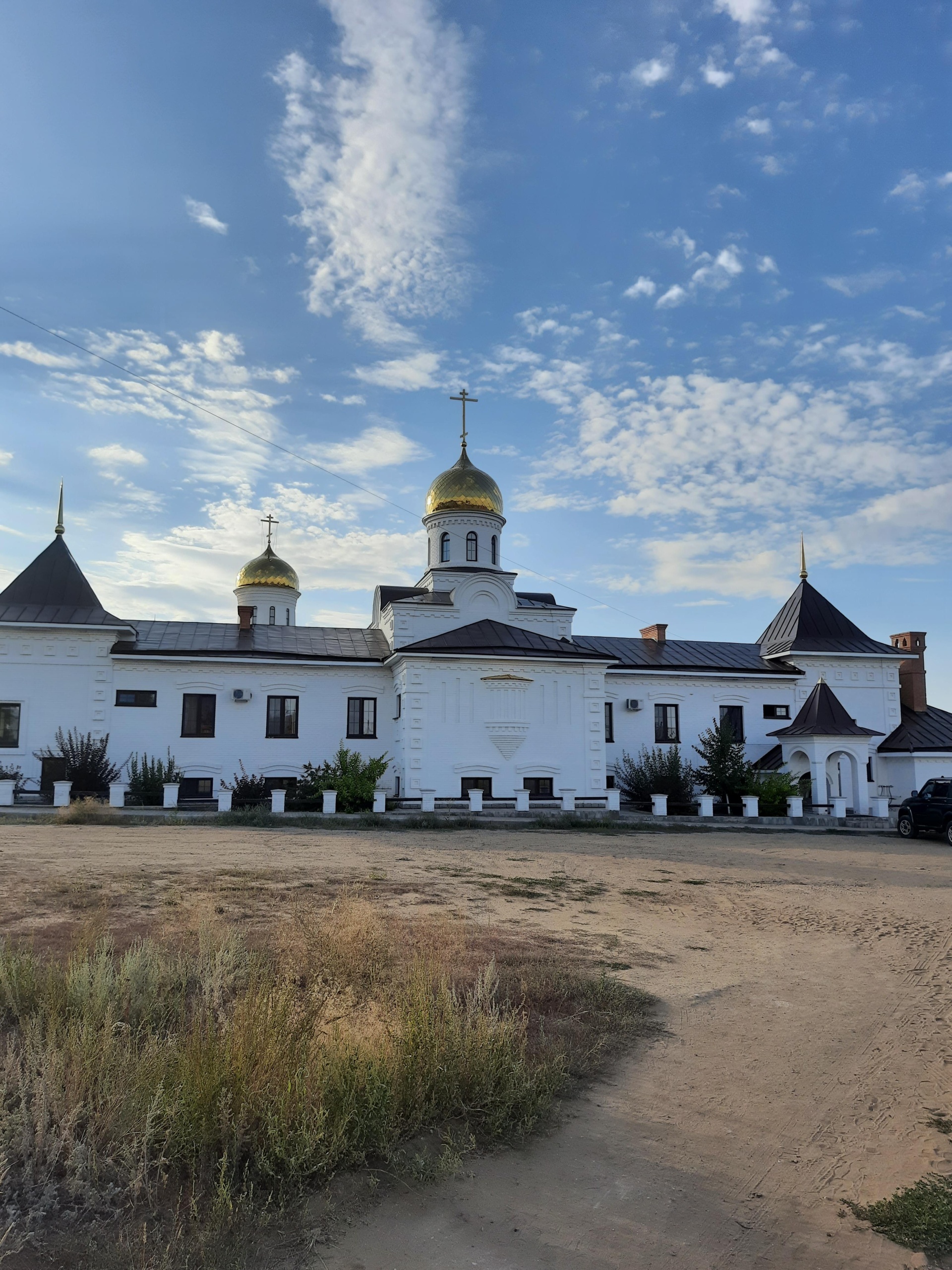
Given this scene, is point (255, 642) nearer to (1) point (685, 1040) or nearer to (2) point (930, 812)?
(2) point (930, 812)

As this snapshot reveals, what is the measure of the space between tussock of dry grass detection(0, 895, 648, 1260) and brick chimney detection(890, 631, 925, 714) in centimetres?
2560

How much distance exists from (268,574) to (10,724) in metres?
14.3

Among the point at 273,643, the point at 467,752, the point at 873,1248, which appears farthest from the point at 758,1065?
the point at 273,643

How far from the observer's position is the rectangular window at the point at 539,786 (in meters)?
23.4

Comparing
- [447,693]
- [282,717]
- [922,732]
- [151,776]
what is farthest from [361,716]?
[922,732]

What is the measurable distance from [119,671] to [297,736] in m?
5.08

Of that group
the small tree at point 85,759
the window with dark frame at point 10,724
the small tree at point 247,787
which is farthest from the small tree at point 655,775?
the window with dark frame at point 10,724

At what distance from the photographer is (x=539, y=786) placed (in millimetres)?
23562

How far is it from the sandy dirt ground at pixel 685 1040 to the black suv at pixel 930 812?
552 cm

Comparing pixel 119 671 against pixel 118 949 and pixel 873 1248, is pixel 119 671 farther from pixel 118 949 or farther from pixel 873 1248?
pixel 873 1248

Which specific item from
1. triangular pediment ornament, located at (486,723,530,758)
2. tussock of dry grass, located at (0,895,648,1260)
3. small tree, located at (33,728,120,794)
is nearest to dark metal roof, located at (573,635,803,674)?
triangular pediment ornament, located at (486,723,530,758)

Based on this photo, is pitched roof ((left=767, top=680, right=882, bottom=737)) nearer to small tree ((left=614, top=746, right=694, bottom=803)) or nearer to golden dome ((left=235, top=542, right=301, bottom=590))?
small tree ((left=614, top=746, right=694, bottom=803))

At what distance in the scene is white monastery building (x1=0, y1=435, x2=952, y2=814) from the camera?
22922 mm

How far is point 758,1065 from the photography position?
564 centimetres
